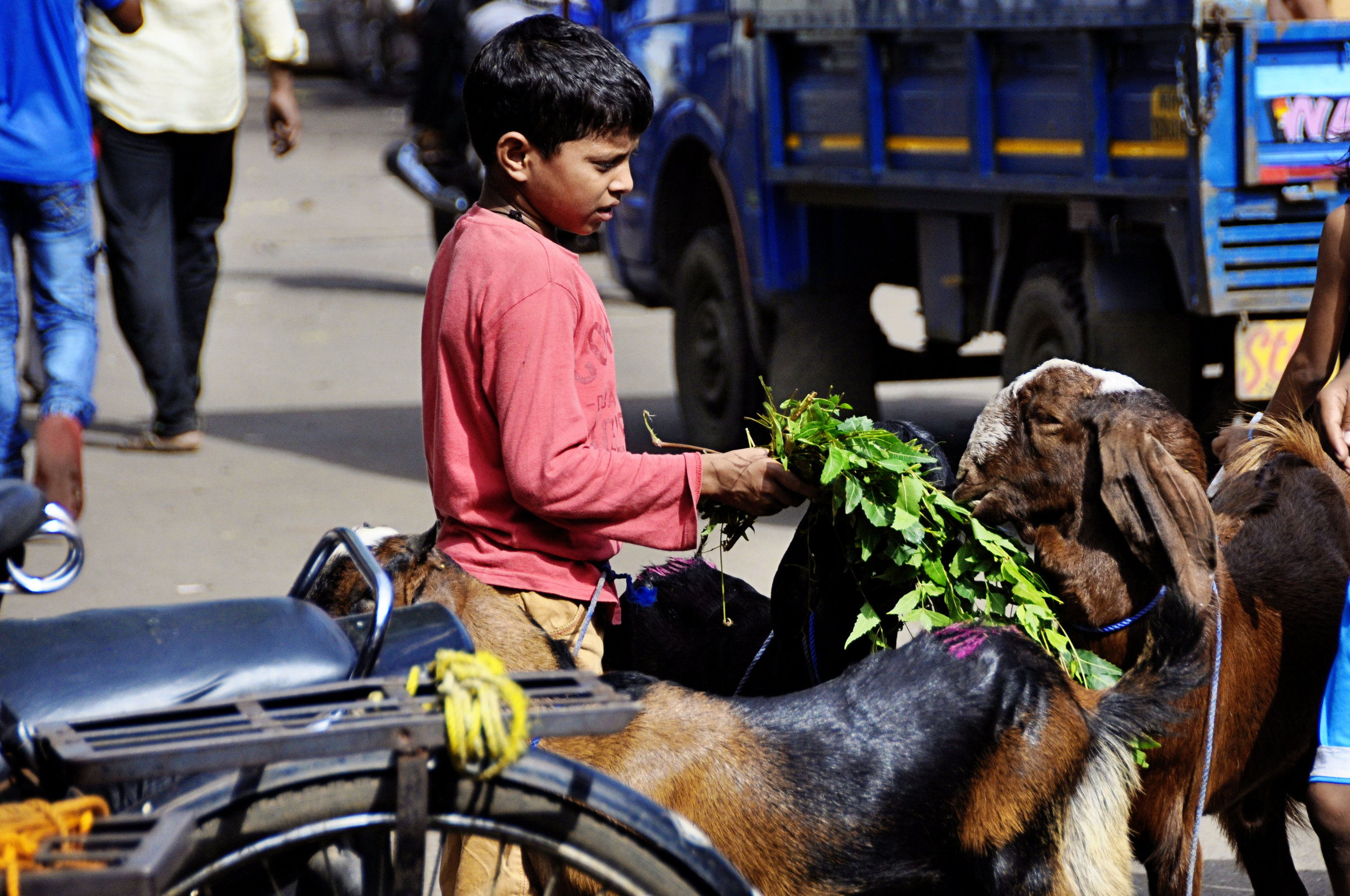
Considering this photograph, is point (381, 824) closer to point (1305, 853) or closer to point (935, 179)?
point (1305, 853)

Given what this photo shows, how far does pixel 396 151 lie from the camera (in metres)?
13.1

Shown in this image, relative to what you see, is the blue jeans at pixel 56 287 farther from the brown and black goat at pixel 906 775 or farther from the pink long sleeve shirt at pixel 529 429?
the brown and black goat at pixel 906 775

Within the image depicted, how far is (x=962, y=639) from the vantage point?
8.12 ft

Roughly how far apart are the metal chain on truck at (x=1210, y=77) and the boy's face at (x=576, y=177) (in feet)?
9.18

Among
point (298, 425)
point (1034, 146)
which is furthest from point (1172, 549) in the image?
point (298, 425)

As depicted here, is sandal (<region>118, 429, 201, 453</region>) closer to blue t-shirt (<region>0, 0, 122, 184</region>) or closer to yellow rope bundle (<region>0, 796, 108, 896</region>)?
blue t-shirt (<region>0, 0, 122, 184</region>)

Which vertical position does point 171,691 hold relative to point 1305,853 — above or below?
above

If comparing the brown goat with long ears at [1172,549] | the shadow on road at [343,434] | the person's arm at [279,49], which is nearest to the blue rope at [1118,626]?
the brown goat with long ears at [1172,549]

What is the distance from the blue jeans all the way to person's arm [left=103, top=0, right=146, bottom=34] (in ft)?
4.58

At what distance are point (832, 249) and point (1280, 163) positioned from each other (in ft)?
8.15

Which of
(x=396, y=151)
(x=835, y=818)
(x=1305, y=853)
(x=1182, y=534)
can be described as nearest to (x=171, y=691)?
(x=835, y=818)

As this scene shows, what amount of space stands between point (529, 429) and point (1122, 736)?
3.40 feet

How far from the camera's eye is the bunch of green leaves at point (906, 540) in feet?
8.41

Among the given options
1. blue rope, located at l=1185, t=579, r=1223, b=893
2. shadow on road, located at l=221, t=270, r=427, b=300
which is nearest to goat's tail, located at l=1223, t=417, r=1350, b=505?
blue rope, located at l=1185, t=579, r=1223, b=893
